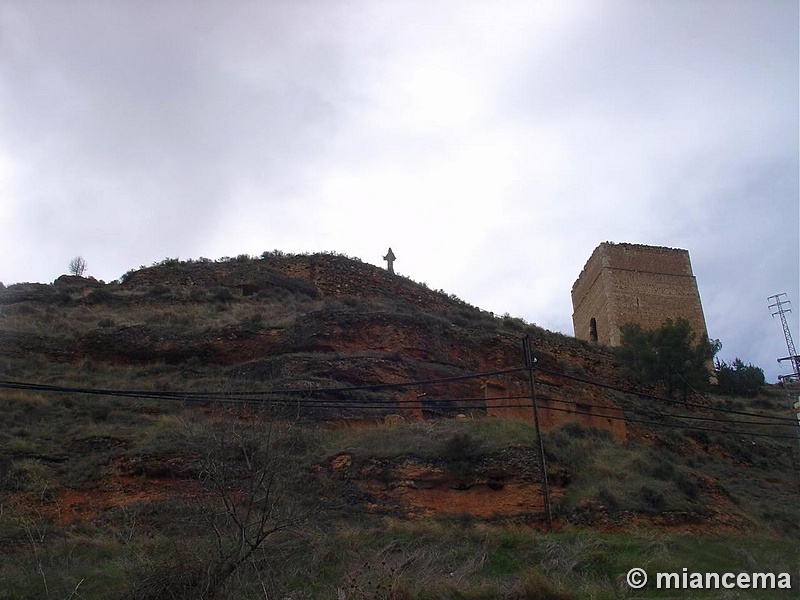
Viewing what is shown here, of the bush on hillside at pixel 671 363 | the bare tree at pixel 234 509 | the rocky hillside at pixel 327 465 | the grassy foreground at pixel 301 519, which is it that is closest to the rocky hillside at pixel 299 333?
the rocky hillside at pixel 327 465

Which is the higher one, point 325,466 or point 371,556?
point 325,466

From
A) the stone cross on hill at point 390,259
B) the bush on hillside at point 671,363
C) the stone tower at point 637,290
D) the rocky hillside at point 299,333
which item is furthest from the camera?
the stone tower at point 637,290

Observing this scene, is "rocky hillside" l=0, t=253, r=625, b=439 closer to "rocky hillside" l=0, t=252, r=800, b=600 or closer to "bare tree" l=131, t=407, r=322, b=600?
"rocky hillside" l=0, t=252, r=800, b=600

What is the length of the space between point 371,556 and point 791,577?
6342mm

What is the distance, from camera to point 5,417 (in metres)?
14.3

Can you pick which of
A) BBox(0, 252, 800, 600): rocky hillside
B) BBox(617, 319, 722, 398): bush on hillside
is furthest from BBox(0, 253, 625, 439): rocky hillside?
BBox(617, 319, 722, 398): bush on hillside

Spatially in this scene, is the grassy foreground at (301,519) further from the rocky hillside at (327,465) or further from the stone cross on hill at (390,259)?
the stone cross on hill at (390,259)

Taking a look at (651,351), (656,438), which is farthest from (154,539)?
(651,351)

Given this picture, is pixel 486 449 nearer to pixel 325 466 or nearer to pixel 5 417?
pixel 325 466

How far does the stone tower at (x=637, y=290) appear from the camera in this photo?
37.5m

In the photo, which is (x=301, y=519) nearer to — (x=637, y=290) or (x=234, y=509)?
(x=234, y=509)

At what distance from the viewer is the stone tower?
123ft

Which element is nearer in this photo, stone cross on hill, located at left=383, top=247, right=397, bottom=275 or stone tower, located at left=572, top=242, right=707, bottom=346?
stone cross on hill, located at left=383, top=247, right=397, bottom=275

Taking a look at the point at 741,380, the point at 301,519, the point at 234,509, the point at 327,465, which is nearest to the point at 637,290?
the point at 741,380
